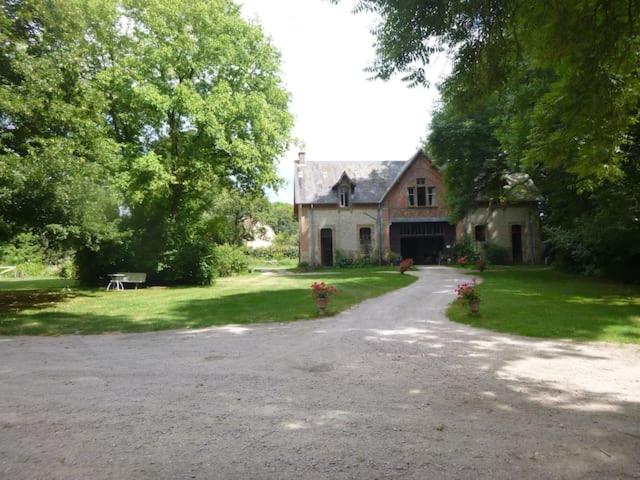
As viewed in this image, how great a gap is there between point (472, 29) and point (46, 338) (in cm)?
1041

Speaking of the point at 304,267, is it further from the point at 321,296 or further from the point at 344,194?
the point at 321,296

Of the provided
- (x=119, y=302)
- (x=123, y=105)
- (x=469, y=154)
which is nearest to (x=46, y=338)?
(x=119, y=302)

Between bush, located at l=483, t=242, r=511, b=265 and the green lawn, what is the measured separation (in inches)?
613

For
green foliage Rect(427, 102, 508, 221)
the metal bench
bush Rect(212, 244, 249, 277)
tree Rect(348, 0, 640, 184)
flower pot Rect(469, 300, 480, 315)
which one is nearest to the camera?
tree Rect(348, 0, 640, 184)

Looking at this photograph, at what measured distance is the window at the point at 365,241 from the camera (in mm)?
35188

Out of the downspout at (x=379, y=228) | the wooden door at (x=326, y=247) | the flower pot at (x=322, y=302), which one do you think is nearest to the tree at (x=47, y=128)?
the flower pot at (x=322, y=302)

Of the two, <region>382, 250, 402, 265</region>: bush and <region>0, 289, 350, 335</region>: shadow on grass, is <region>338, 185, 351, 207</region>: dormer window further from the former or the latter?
<region>0, 289, 350, 335</region>: shadow on grass

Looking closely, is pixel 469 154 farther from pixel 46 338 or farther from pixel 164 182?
pixel 46 338

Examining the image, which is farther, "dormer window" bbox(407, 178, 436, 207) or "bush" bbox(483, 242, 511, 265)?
"dormer window" bbox(407, 178, 436, 207)

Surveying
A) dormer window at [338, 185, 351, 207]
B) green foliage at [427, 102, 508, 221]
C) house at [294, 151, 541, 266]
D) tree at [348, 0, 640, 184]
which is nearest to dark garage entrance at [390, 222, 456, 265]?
house at [294, 151, 541, 266]

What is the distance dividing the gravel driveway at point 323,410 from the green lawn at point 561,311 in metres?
1.06

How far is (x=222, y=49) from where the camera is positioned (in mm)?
21516

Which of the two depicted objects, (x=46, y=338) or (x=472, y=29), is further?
(x=46, y=338)

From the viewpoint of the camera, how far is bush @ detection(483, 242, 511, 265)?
Answer: 33.8 metres
